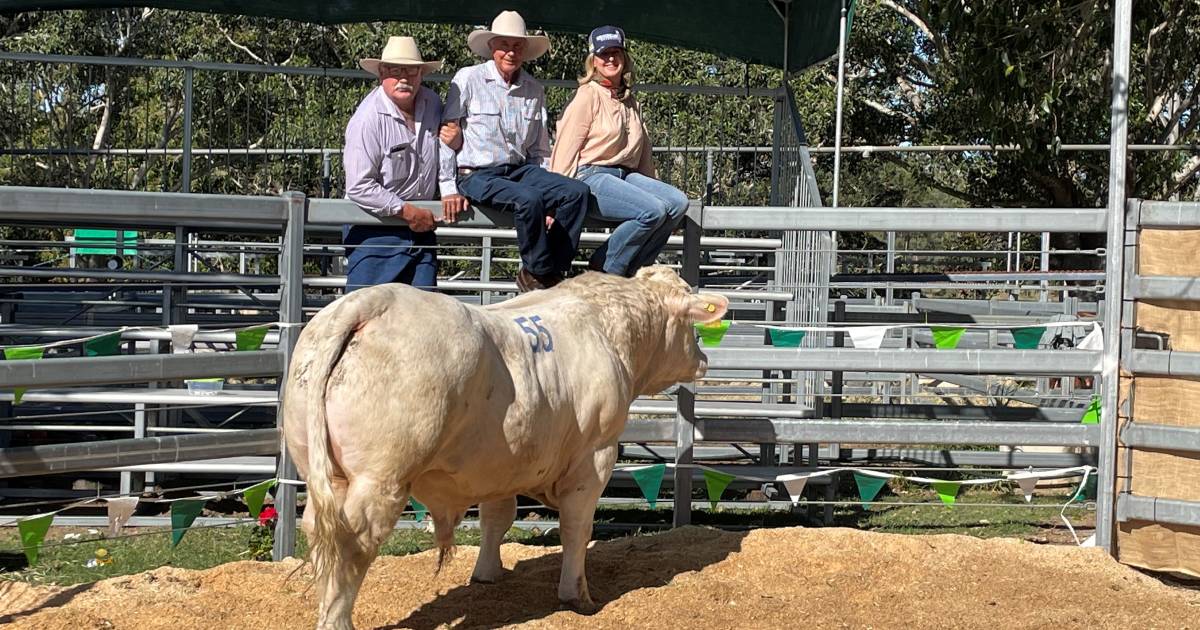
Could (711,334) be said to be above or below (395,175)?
below

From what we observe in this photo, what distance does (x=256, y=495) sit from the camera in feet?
→ 19.1

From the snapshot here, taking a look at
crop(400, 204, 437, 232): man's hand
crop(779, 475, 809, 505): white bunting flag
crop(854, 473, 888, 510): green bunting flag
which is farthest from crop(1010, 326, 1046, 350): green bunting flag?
crop(400, 204, 437, 232): man's hand

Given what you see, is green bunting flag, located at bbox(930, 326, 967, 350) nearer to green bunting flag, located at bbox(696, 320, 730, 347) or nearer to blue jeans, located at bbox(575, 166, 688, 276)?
green bunting flag, located at bbox(696, 320, 730, 347)

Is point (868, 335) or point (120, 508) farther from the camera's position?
point (868, 335)

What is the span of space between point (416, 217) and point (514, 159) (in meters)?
0.58

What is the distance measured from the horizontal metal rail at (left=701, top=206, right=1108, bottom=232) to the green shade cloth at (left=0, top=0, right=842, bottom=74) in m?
4.20

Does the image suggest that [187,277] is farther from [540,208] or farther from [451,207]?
[540,208]

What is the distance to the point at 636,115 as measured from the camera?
6.63m

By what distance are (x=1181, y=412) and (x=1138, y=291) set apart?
0.61 m

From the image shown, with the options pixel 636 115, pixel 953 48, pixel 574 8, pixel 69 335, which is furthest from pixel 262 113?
pixel 953 48

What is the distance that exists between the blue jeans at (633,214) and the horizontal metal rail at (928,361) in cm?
61

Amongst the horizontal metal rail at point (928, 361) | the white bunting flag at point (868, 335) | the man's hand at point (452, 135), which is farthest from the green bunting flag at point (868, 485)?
the man's hand at point (452, 135)

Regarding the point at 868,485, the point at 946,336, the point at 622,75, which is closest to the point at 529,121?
the point at 622,75

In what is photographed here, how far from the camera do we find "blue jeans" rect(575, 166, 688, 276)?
6211 mm
